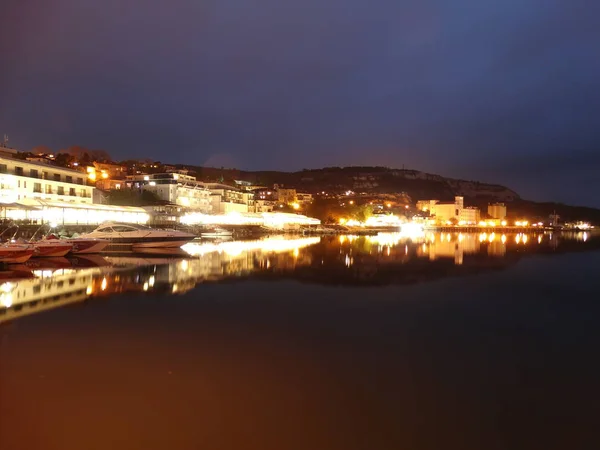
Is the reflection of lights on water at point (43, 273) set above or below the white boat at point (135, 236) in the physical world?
below

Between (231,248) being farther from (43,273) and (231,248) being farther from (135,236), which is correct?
(43,273)

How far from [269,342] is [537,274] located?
1579 cm

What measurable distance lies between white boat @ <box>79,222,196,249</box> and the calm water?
1238 cm

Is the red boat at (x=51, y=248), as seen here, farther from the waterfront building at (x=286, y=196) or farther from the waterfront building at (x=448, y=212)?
the waterfront building at (x=448, y=212)

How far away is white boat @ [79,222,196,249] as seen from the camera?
989 inches

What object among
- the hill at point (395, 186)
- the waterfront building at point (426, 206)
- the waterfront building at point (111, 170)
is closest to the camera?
the waterfront building at point (111, 170)

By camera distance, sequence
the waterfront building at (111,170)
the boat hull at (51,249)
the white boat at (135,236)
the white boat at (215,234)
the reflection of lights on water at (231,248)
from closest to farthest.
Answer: the boat hull at (51,249) < the white boat at (135,236) < the reflection of lights on water at (231,248) < the white boat at (215,234) < the waterfront building at (111,170)

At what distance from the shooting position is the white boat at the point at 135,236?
25.1m

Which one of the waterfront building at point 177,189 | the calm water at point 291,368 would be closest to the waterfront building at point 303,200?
the waterfront building at point 177,189

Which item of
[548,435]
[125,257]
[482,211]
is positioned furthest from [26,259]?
[482,211]

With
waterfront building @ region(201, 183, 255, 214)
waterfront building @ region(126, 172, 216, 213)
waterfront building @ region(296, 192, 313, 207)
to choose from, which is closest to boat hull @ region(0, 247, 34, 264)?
waterfront building @ region(126, 172, 216, 213)

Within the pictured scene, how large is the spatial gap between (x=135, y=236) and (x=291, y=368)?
71.0 feet

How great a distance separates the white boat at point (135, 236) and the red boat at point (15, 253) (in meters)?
7.94

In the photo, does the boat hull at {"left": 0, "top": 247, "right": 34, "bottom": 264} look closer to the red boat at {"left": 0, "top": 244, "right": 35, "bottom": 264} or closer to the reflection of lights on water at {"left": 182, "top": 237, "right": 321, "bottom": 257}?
the red boat at {"left": 0, "top": 244, "right": 35, "bottom": 264}
